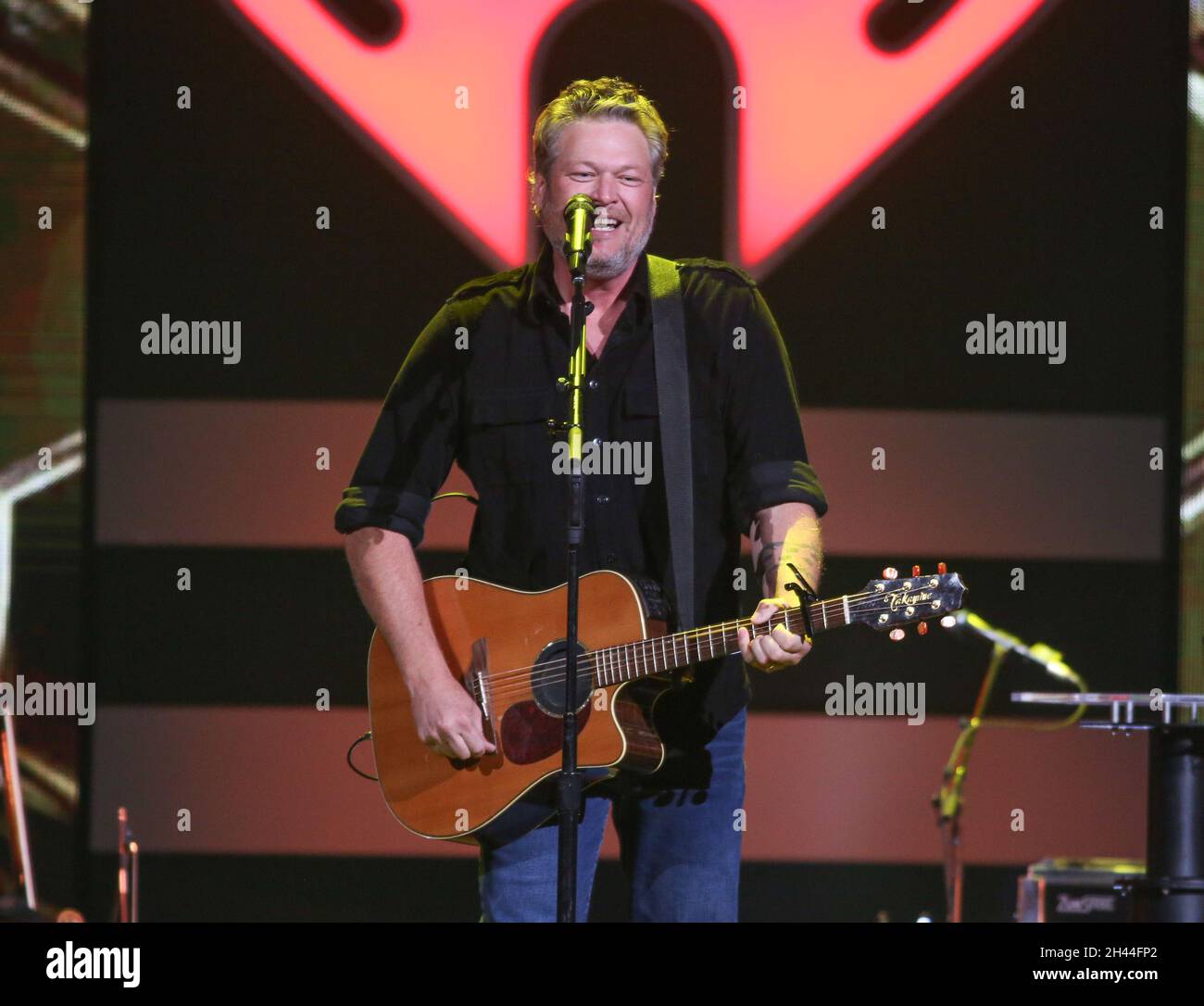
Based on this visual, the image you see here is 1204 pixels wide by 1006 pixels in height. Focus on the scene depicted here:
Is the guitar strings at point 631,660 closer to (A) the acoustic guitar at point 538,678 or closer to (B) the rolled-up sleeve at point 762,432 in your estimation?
(A) the acoustic guitar at point 538,678

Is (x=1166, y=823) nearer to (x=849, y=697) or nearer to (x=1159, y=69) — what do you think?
(x=849, y=697)

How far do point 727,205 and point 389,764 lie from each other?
8.35ft

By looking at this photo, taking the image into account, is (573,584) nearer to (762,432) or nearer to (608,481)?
(608,481)

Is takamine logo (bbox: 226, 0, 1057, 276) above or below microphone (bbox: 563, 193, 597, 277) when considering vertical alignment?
above

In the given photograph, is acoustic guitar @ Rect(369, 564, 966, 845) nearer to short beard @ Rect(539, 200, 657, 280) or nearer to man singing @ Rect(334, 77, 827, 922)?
man singing @ Rect(334, 77, 827, 922)

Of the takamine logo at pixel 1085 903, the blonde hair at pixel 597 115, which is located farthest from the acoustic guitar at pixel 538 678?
the takamine logo at pixel 1085 903

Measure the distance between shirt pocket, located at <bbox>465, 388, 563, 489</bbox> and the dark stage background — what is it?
1.79 m

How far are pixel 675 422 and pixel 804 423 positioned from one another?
190cm

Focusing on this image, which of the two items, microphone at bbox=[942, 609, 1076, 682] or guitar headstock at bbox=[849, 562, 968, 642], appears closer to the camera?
guitar headstock at bbox=[849, 562, 968, 642]

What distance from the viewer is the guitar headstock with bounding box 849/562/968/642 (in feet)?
10.7

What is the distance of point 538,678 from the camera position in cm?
361

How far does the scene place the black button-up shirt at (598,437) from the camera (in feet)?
11.5
